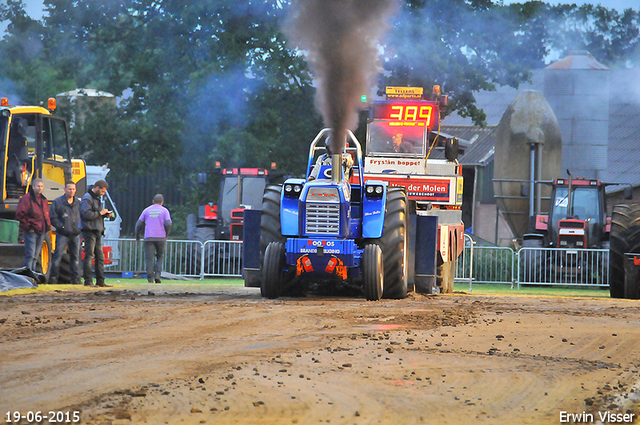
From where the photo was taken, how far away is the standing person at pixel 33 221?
15.2 metres

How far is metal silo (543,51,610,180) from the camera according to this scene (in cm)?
3525

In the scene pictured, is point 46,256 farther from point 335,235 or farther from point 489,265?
point 489,265

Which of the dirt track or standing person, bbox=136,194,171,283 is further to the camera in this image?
standing person, bbox=136,194,171,283

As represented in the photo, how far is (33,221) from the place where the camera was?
15.2m

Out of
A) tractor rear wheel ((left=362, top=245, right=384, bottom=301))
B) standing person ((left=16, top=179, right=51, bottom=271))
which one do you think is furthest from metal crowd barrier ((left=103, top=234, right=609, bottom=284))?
tractor rear wheel ((left=362, top=245, right=384, bottom=301))

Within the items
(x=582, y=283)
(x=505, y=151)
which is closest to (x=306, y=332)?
(x=582, y=283)

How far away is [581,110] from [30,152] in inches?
948

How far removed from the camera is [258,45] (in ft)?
91.7

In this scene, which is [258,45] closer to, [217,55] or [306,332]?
[217,55]

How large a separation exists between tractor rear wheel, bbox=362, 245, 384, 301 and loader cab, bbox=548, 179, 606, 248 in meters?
12.4

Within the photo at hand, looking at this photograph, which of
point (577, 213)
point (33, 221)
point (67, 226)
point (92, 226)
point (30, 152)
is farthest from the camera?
point (577, 213)

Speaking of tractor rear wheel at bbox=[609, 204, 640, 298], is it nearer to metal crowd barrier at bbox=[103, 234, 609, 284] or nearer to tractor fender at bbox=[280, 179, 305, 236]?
metal crowd barrier at bbox=[103, 234, 609, 284]

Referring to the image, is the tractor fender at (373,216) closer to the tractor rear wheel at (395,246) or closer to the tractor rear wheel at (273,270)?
the tractor rear wheel at (395,246)

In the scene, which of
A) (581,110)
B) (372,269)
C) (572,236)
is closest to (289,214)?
(372,269)
